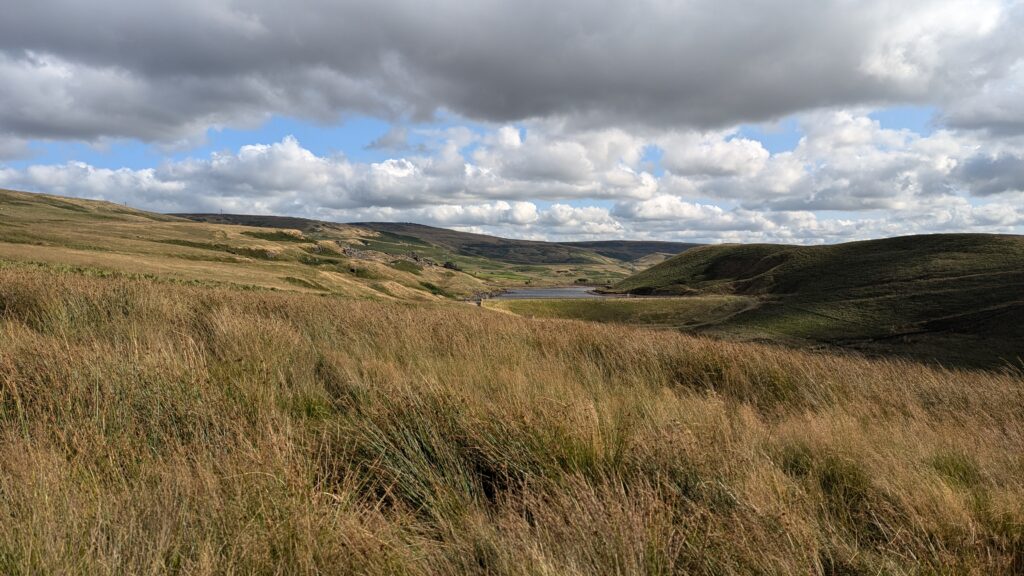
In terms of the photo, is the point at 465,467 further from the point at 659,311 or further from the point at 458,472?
the point at 659,311

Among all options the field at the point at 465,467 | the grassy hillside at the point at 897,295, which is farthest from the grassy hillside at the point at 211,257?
the grassy hillside at the point at 897,295

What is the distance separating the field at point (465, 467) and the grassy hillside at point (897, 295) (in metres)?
52.0

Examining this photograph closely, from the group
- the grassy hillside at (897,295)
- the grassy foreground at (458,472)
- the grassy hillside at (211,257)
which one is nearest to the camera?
the grassy foreground at (458,472)

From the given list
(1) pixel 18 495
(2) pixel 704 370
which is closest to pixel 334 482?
(1) pixel 18 495

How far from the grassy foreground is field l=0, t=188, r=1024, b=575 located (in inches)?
0.8

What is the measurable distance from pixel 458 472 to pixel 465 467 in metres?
0.07

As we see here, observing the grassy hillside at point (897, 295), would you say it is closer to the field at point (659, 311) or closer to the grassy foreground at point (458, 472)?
the field at point (659, 311)

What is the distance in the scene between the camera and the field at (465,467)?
2455mm

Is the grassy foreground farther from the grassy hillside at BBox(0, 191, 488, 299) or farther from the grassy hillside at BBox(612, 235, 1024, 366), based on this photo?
the grassy hillside at BBox(612, 235, 1024, 366)

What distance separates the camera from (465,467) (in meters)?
3.54

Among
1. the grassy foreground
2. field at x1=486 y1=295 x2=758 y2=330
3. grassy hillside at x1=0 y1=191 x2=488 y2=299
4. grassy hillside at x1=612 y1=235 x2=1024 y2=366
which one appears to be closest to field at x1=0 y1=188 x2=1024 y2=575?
the grassy foreground

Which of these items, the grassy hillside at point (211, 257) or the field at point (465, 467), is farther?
the grassy hillside at point (211, 257)

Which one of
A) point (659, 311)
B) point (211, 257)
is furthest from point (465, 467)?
point (211, 257)

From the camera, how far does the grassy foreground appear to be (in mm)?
2451
